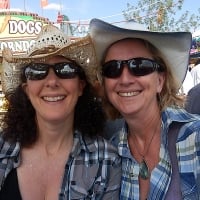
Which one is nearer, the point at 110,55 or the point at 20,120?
the point at 110,55

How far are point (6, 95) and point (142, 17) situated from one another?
13807mm

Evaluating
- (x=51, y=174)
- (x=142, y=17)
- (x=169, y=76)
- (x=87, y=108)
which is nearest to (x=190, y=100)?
(x=169, y=76)

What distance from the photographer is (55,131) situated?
2193 millimetres

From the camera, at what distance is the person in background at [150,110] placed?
1822 millimetres

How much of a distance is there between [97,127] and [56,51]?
1.91 ft

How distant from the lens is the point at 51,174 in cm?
214

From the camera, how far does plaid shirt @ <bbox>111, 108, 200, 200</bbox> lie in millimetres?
1768

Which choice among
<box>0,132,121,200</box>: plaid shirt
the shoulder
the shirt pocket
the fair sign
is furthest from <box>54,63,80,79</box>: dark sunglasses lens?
the fair sign

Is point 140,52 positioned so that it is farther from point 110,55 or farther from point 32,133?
point 32,133

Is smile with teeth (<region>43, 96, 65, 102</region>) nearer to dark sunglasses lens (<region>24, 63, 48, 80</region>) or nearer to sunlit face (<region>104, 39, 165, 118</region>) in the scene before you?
dark sunglasses lens (<region>24, 63, 48, 80</region>)

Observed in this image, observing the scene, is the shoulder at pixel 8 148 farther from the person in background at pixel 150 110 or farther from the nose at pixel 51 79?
the person in background at pixel 150 110

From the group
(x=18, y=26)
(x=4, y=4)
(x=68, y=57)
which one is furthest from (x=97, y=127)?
(x=4, y=4)

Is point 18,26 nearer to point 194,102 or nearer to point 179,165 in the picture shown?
point 194,102

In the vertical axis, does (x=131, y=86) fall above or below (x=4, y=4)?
below
